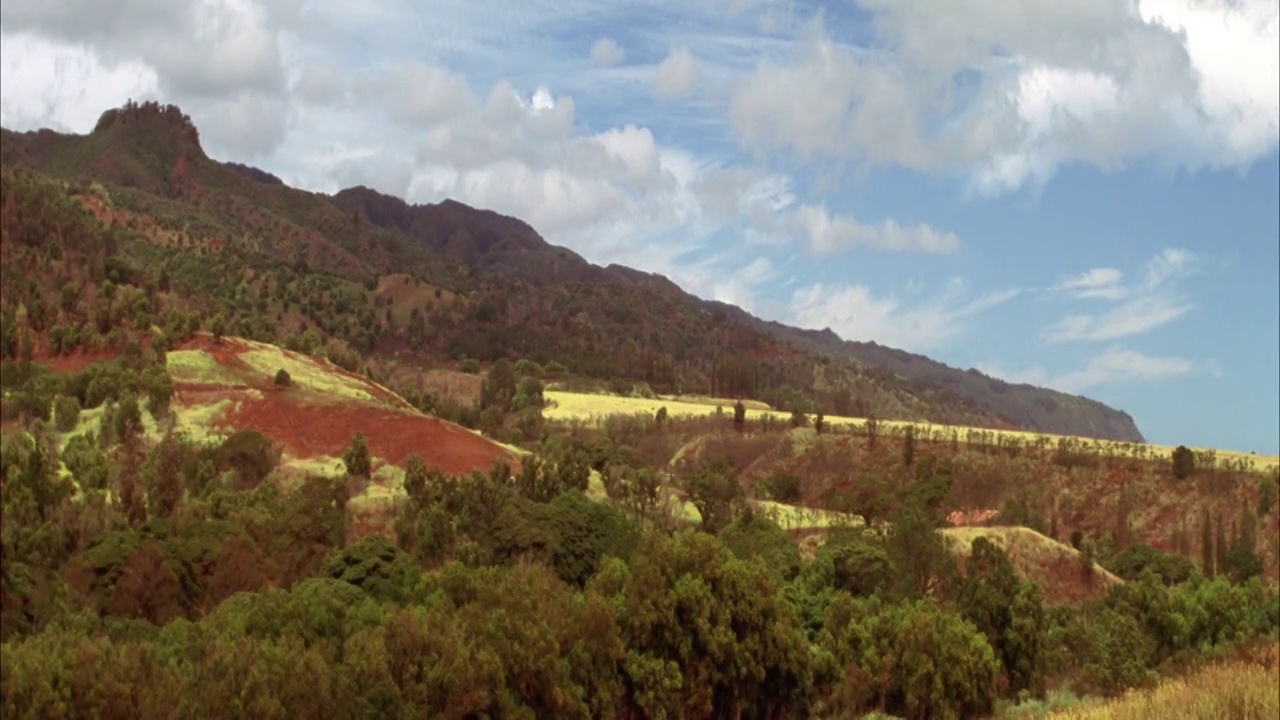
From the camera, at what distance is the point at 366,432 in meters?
49.9

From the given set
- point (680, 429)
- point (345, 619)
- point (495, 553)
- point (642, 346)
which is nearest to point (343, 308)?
point (642, 346)

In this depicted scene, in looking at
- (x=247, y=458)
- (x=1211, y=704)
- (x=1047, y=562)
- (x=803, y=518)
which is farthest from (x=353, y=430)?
(x=1211, y=704)

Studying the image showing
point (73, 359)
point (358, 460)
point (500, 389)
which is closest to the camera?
point (358, 460)

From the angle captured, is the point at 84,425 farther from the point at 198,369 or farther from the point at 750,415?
the point at 750,415

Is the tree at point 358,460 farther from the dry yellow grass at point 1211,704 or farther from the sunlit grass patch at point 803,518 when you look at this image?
the dry yellow grass at point 1211,704

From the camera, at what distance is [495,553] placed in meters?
37.2

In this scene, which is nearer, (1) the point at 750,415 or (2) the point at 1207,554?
(2) the point at 1207,554

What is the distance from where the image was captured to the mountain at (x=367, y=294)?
118062mm

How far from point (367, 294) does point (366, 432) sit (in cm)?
9084

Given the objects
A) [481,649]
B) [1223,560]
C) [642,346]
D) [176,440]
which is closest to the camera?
Answer: [481,649]

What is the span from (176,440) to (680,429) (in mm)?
46772

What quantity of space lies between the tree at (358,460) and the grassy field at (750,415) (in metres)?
43.5

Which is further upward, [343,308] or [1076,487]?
[343,308]

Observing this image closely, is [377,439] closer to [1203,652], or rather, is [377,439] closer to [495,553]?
[495,553]
